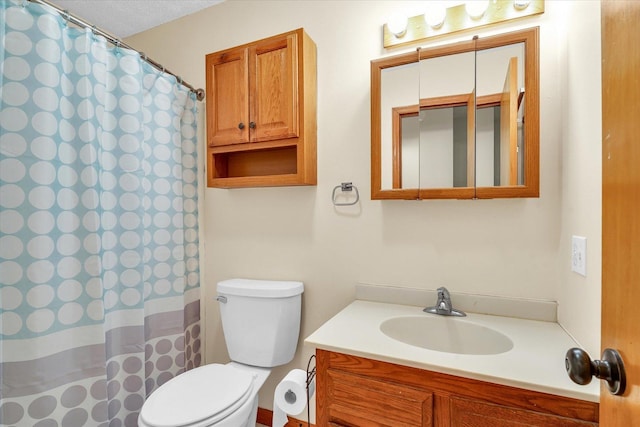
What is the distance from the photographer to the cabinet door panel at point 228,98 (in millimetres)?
1566

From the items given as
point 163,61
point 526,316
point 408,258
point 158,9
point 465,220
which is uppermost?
point 158,9

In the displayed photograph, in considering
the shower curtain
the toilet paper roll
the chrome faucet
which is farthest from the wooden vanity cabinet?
the shower curtain

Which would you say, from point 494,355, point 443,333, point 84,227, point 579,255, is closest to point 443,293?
point 443,333

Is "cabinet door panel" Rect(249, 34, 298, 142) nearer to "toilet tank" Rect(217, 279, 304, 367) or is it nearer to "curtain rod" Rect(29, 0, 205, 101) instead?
"curtain rod" Rect(29, 0, 205, 101)

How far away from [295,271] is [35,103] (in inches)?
52.2

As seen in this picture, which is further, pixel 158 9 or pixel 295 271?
pixel 158 9

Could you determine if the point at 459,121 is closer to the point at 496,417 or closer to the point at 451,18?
the point at 451,18

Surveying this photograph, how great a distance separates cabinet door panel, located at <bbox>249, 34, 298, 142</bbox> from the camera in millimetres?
1458

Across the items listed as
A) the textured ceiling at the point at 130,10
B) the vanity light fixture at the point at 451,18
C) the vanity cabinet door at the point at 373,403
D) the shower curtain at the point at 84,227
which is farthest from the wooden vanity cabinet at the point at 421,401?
the textured ceiling at the point at 130,10

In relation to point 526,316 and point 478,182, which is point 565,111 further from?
point 526,316

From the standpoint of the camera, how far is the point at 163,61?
6.79 ft

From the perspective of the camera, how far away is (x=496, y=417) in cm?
82

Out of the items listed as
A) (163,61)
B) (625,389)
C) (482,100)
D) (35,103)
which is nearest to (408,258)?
(482,100)

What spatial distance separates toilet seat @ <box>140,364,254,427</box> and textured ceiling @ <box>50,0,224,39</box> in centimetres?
215
